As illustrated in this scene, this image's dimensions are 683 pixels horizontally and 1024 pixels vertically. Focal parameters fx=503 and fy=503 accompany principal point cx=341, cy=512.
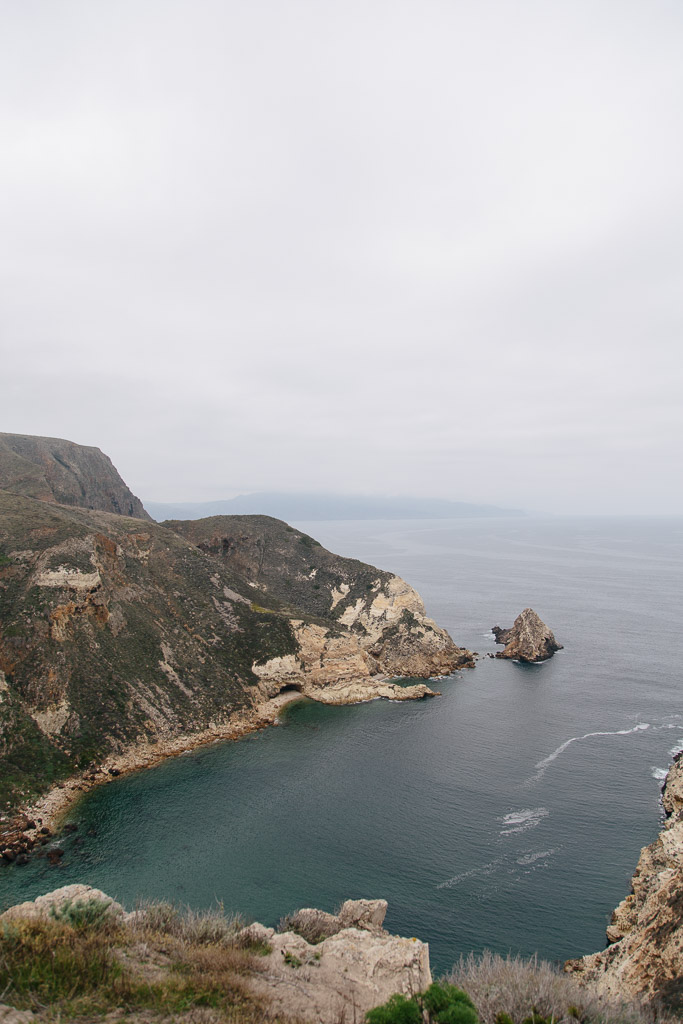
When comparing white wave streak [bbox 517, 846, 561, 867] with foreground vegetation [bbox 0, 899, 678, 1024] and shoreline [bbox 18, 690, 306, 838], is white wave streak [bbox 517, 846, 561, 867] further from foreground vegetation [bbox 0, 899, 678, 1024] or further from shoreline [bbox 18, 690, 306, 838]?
shoreline [bbox 18, 690, 306, 838]

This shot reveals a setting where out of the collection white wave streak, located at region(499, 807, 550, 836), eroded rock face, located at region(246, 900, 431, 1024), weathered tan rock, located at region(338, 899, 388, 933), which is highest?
eroded rock face, located at region(246, 900, 431, 1024)

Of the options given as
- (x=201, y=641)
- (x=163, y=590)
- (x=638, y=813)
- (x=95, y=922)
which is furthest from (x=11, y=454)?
(x=638, y=813)

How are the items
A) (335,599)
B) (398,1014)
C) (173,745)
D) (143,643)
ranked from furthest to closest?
(335,599), (143,643), (173,745), (398,1014)

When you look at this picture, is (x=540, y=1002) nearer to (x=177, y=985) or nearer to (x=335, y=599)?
(x=177, y=985)

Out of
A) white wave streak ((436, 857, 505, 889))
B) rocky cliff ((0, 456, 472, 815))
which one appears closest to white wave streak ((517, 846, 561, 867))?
white wave streak ((436, 857, 505, 889))

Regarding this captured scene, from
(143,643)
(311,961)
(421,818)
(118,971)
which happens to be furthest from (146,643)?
(118,971)

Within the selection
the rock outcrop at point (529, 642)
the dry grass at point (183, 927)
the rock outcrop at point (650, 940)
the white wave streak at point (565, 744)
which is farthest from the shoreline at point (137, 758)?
the rock outcrop at point (529, 642)

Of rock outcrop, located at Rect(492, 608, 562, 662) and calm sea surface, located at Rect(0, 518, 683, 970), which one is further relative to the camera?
rock outcrop, located at Rect(492, 608, 562, 662)

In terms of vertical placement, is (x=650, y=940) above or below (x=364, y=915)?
above
